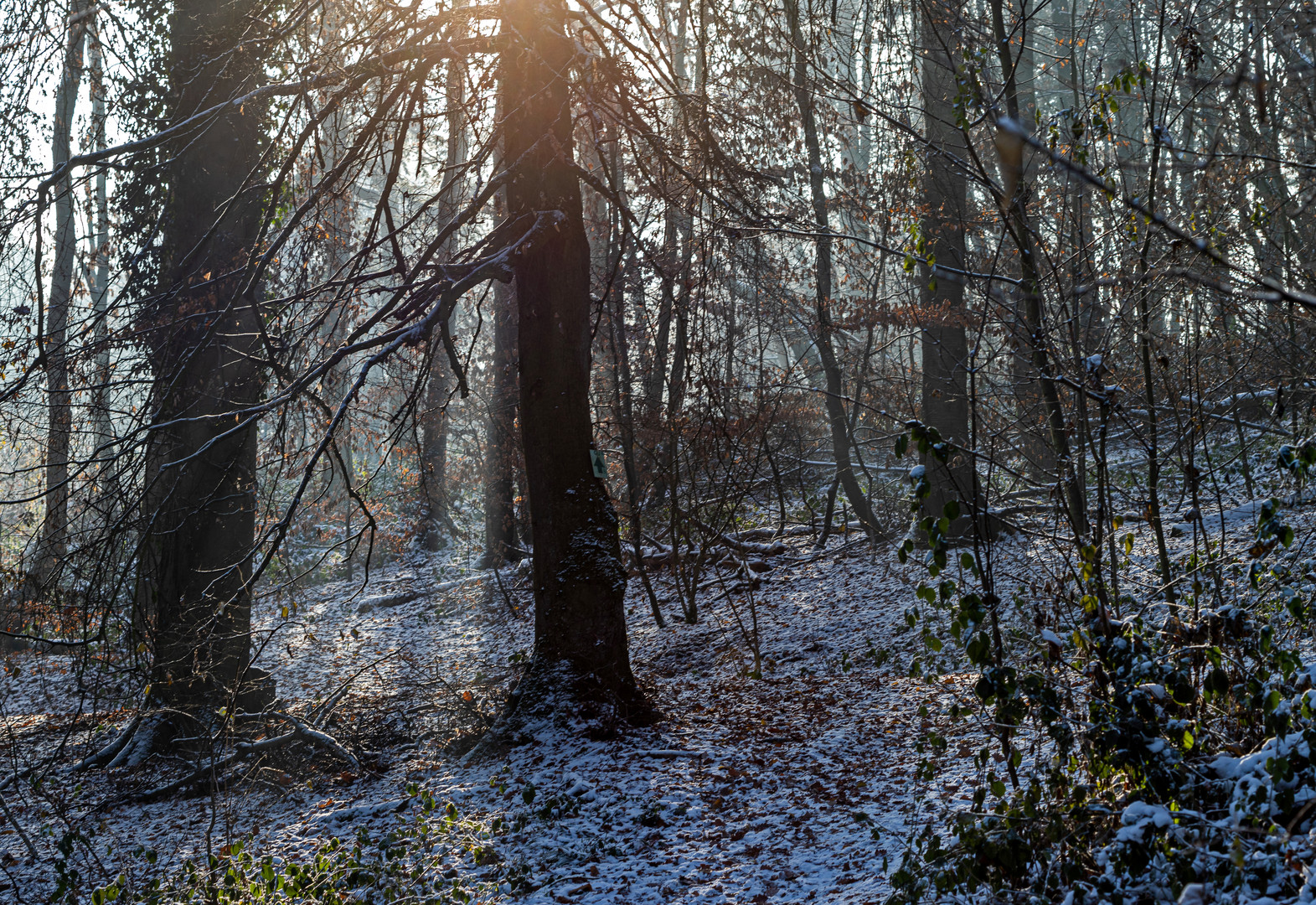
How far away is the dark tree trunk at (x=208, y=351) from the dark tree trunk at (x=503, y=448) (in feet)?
14.0

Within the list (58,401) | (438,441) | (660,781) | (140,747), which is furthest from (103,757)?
(438,441)

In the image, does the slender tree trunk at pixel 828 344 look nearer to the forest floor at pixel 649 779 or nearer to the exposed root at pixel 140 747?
the forest floor at pixel 649 779

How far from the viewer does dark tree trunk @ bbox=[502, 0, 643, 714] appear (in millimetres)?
5938

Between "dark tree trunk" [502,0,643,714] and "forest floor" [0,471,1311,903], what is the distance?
545 millimetres

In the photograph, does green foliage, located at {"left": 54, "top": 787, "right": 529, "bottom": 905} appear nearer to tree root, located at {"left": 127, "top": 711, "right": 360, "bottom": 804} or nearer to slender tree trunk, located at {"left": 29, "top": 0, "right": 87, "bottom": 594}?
tree root, located at {"left": 127, "top": 711, "right": 360, "bottom": 804}

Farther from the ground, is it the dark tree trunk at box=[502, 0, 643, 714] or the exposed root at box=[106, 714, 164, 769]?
the dark tree trunk at box=[502, 0, 643, 714]

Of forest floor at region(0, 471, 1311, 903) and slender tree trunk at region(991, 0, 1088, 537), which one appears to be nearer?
forest floor at region(0, 471, 1311, 903)

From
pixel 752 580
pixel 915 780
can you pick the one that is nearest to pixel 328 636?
pixel 752 580

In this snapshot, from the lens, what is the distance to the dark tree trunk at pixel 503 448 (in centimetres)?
1223

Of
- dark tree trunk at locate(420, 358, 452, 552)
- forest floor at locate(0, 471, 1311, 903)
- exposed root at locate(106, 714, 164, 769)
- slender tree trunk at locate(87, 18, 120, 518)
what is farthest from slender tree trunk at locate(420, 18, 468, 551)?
forest floor at locate(0, 471, 1311, 903)

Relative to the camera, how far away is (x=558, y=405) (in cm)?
607

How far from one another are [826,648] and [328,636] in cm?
802

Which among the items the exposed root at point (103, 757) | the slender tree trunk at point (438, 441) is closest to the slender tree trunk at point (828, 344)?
the slender tree trunk at point (438, 441)

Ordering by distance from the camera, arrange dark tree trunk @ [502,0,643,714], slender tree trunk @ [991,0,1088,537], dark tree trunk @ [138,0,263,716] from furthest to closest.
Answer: dark tree trunk @ [138,0,263,716] < dark tree trunk @ [502,0,643,714] < slender tree trunk @ [991,0,1088,537]
